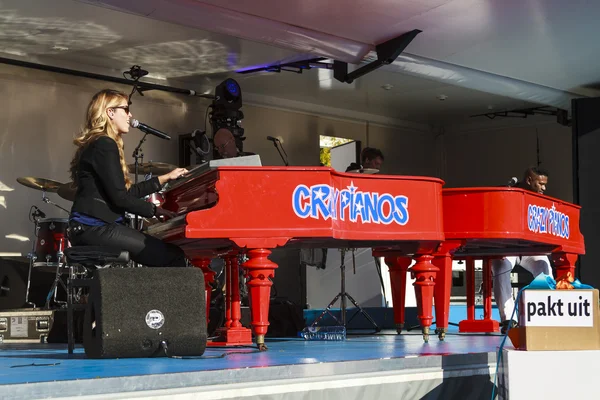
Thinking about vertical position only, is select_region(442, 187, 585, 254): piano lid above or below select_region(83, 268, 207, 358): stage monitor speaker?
above

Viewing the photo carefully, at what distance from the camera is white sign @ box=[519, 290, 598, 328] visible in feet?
10.4

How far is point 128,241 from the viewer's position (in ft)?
13.3

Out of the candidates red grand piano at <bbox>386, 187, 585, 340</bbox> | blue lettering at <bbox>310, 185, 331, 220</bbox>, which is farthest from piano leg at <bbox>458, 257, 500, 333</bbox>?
blue lettering at <bbox>310, 185, 331, 220</bbox>

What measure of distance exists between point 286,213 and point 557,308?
1.44 metres

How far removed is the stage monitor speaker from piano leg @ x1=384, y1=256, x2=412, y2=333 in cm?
243

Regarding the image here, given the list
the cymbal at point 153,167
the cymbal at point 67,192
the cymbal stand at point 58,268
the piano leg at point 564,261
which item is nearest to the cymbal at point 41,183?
the cymbal at point 67,192

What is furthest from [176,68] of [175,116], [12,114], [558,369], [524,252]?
[558,369]

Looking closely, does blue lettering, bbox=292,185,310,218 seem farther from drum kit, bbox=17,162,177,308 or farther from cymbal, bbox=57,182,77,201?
cymbal, bbox=57,182,77,201

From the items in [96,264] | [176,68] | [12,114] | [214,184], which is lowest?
[96,264]

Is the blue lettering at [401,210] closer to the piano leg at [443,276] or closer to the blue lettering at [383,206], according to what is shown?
the blue lettering at [383,206]

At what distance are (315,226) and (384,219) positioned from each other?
48 cm

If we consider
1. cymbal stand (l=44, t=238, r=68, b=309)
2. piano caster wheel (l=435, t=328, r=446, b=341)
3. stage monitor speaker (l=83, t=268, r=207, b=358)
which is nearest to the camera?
stage monitor speaker (l=83, t=268, r=207, b=358)

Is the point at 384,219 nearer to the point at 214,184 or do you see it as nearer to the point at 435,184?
the point at 435,184

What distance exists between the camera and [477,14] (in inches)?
288
